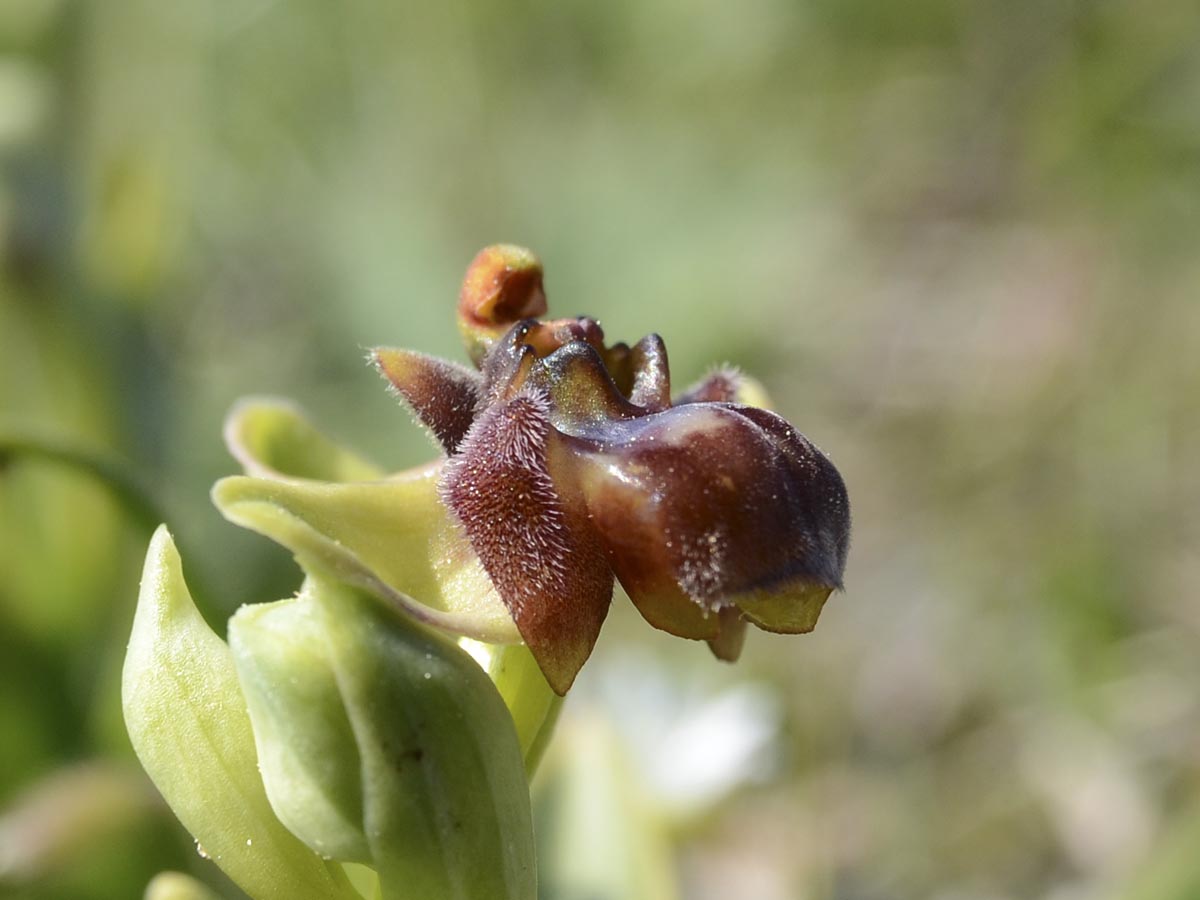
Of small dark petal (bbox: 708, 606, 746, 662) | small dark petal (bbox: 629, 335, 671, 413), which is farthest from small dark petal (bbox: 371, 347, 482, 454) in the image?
small dark petal (bbox: 708, 606, 746, 662)

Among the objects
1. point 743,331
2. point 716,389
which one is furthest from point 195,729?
point 743,331

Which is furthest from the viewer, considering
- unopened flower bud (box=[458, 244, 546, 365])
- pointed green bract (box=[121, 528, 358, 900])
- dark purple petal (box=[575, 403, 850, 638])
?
unopened flower bud (box=[458, 244, 546, 365])

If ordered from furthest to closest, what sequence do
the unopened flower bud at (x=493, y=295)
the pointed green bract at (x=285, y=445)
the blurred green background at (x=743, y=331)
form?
the blurred green background at (x=743, y=331) < the pointed green bract at (x=285, y=445) < the unopened flower bud at (x=493, y=295)

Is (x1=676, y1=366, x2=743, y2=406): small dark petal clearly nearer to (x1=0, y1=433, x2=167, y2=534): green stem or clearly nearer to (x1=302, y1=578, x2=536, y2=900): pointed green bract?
(x1=302, y1=578, x2=536, y2=900): pointed green bract

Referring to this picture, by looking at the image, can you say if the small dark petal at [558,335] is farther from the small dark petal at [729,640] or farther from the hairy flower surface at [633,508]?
the small dark petal at [729,640]

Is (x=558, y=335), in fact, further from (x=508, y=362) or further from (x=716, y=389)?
(x=716, y=389)

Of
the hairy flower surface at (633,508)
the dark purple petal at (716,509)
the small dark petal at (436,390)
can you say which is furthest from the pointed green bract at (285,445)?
the dark purple petal at (716,509)
